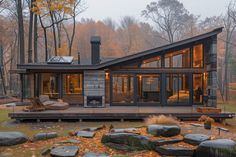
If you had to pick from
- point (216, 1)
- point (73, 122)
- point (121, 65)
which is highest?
point (216, 1)

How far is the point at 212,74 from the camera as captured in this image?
13305 mm

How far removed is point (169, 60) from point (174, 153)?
28.6 feet

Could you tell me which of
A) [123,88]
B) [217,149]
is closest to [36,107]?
[123,88]

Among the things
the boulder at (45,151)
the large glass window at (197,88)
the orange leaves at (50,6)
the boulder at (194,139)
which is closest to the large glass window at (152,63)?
the large glass window at (197,88)

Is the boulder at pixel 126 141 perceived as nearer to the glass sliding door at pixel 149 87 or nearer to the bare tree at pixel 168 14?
the glass sliding door at pixel 149 87

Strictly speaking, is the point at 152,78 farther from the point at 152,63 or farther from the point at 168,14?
the point at 168,14

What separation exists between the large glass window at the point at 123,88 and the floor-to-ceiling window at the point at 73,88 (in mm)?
2056

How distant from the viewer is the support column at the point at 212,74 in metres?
13.2

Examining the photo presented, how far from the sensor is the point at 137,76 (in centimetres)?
1426

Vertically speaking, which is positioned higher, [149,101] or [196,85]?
[196,85]

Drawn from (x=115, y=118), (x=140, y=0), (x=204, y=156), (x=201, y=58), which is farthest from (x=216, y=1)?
(x=204, y=156)

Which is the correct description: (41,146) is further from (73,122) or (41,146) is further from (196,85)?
(196,85)

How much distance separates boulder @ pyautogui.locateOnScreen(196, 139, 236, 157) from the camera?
5680 mm

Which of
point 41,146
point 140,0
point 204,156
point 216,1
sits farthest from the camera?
point 140,0
